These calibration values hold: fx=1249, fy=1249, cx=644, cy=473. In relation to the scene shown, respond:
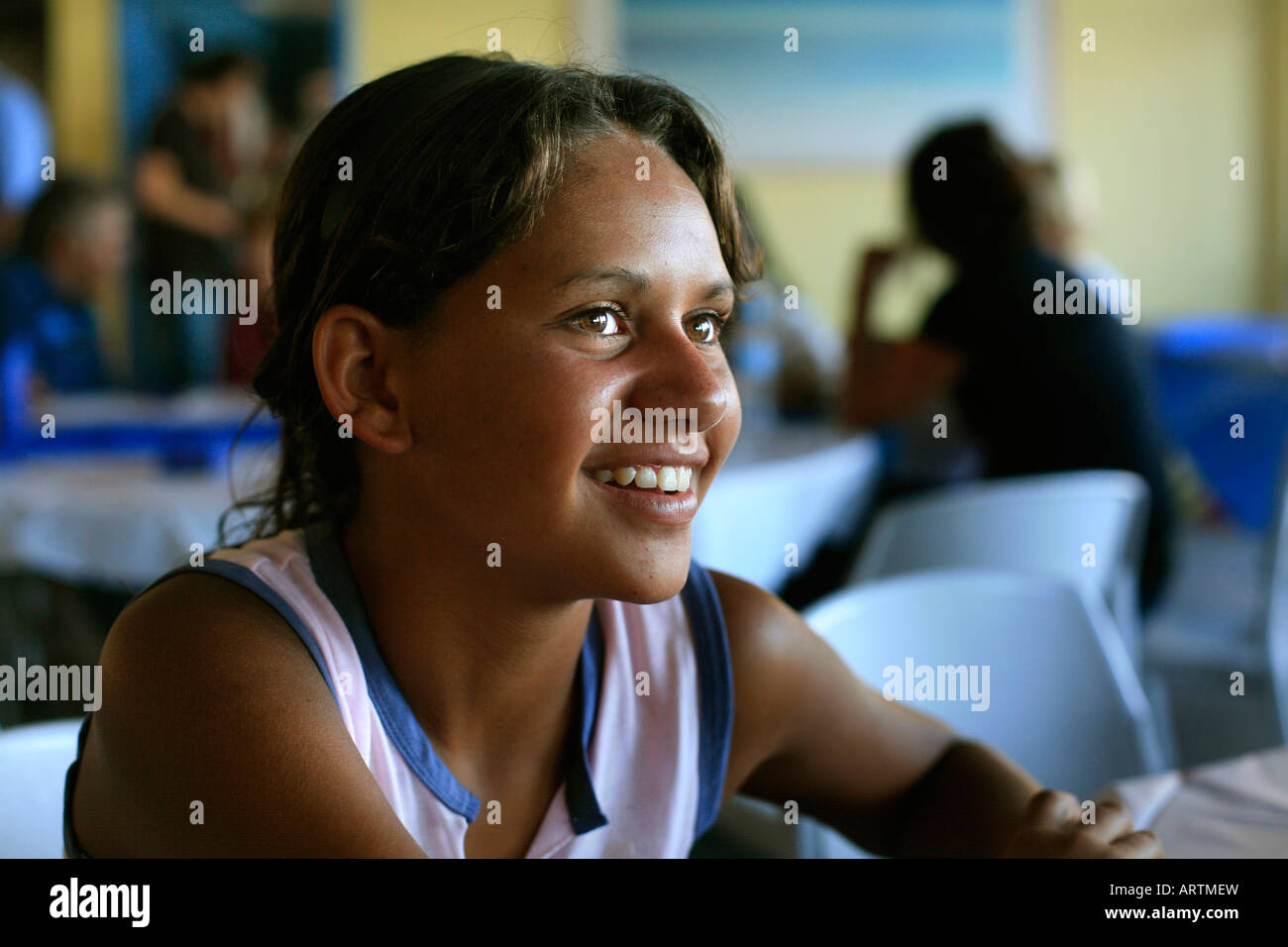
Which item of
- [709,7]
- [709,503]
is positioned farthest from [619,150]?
[709,7]

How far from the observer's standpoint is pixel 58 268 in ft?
9.87

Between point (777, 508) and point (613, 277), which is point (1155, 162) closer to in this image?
point (777, 508)

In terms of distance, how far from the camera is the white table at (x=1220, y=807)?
0.90m

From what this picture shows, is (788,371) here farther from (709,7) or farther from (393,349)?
(709,7)

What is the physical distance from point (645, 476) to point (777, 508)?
4.82ft

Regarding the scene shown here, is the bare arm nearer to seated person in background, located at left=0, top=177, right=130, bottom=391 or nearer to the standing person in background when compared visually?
the standing person in background

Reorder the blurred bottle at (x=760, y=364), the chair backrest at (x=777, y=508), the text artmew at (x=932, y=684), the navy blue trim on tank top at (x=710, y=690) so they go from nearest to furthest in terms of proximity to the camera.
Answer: the navy blue trim on tank top at (x=710, y=690) → the text artmew at (x=932, y=684) → the chair backrest at (x=777, y=508) → the blurred bottle at (x=760, y=364)

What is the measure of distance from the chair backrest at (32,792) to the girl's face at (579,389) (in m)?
0.50

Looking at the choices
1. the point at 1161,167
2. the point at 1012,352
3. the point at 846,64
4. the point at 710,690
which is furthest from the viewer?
the point at 1161,167

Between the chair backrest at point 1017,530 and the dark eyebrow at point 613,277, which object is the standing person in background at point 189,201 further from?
the dark eyebrow at point 613,277

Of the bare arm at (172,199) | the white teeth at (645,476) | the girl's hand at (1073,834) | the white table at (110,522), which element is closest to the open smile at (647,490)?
the white teeth at (645,476)

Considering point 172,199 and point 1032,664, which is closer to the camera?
point 1032,664

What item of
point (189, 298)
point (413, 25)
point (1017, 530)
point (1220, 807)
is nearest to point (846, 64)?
point (413, 25)
